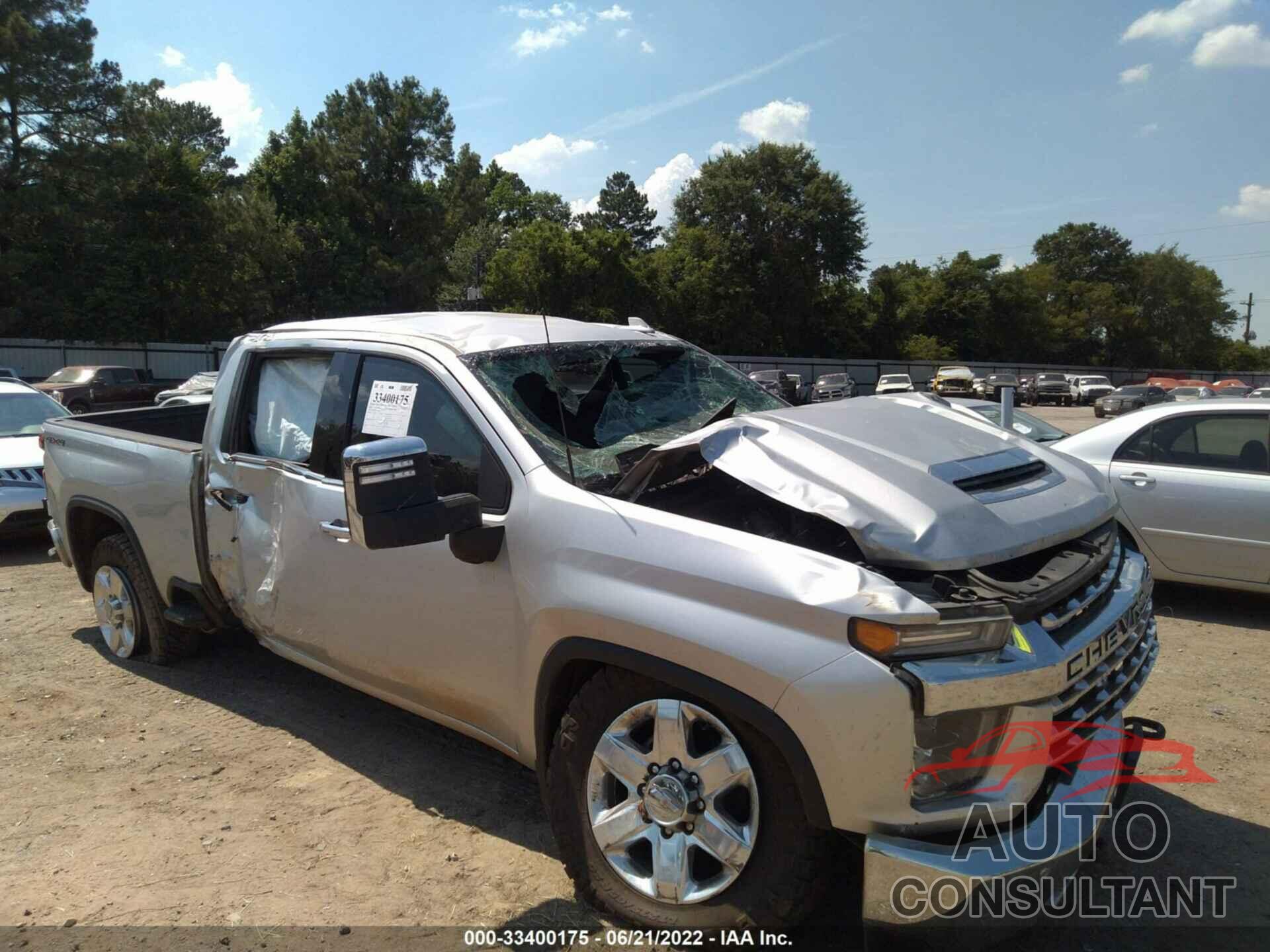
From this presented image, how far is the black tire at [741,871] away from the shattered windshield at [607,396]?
0.71 meters

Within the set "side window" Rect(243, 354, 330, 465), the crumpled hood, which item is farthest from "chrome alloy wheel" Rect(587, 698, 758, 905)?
"side window" Rect(243, 354, 330, 465)

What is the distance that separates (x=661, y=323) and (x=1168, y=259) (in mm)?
56765

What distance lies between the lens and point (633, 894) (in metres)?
2.71

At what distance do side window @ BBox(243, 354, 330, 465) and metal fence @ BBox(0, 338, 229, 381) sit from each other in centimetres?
3380

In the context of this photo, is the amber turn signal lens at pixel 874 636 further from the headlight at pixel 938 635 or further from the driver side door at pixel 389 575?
the driver side door at pixel 389 575

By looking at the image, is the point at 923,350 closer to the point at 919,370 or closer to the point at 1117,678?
the point at 919,370

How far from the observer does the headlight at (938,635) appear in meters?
2.27

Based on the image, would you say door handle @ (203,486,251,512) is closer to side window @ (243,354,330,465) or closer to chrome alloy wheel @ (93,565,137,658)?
side window @ (243,354,330,465)

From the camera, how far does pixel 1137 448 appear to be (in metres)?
6.56

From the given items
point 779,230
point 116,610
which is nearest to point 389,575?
point 116,610

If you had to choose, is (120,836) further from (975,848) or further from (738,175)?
(738,175)

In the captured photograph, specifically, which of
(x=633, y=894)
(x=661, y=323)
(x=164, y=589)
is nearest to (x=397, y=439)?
(x=633, y=894)

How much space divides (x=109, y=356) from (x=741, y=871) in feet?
135

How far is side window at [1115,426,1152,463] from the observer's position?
652cm
